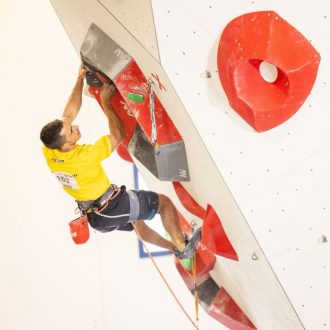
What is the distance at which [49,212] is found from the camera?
13.5ft

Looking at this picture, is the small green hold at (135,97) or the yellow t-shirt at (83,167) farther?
the yellow t-shirt at (83,167)

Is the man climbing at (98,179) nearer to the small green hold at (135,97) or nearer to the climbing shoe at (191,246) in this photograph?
the climbing shoe at (191,246)

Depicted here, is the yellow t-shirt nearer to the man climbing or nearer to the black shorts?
the man climbing

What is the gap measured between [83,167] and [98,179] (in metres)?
0.16

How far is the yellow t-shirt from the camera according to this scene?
2.15 metres

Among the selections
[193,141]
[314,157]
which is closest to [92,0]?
[193,141]

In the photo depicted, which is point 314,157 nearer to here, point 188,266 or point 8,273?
point 188,266

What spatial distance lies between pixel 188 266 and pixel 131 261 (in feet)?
6.10

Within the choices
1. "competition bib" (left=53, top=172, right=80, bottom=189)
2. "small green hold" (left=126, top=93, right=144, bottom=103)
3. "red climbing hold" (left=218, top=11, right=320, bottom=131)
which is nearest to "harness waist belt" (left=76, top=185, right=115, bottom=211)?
"competition bib" (left=53, top=172, right=80, bottom=189)

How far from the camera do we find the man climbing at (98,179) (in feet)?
6.95

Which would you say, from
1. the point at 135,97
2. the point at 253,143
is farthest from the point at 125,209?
the point at 253,143

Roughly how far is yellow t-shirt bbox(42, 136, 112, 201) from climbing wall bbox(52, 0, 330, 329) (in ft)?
1.75

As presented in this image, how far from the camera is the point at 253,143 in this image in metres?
1.39

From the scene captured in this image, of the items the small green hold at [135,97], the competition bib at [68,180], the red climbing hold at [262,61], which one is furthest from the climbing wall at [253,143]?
the competition bib at [68,180]
